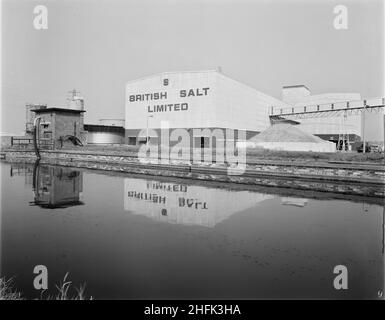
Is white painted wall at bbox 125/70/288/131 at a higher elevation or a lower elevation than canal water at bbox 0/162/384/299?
higher

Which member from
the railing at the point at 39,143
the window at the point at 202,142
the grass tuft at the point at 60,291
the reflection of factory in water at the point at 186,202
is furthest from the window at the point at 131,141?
the grass tuft at the point at 60,291

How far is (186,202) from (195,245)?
6.69m

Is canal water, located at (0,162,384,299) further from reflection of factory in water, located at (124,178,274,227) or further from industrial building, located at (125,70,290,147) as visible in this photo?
industrial building, located at (125,70,290,147)

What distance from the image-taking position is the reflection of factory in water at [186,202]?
44.0 feet

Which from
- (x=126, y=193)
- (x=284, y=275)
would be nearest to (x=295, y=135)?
(x=126, y=193)

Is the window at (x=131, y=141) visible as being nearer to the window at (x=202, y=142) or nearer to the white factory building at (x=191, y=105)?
the white factory building at (x=191, y=105)

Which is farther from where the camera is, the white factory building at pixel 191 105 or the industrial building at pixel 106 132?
the industrial building at pixel 106 132

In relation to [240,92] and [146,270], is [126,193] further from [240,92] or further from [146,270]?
[240,92]

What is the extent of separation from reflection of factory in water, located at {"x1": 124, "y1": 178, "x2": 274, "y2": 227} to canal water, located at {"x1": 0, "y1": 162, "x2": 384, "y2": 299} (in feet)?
0.19

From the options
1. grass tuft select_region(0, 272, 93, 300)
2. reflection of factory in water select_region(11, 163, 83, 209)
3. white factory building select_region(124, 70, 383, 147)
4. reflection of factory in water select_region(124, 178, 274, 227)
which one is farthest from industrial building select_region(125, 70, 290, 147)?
grass tuft select_region(0, 272, 93, 300)

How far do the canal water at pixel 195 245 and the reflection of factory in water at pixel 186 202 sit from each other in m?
0.06

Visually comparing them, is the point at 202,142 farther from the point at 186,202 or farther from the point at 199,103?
the point at 186,202

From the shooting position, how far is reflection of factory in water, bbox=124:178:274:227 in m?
13.4

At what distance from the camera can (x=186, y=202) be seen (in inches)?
648
